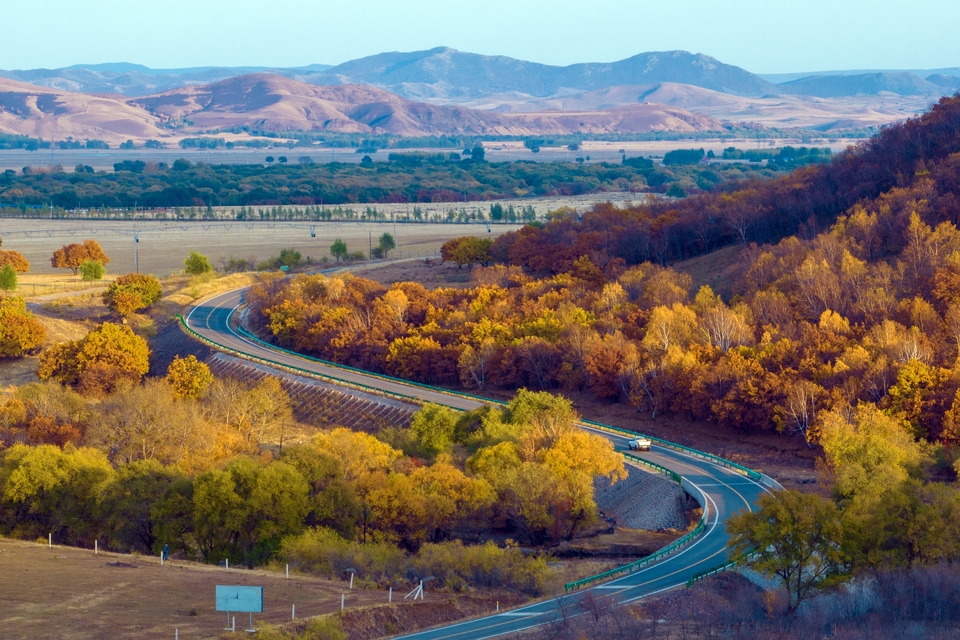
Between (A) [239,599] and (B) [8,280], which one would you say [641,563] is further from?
(B) [8,280]

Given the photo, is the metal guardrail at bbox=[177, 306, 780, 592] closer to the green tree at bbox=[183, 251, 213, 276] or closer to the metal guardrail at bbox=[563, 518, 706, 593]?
the metal guardrail at bbox=[563, 518, 706, 593]

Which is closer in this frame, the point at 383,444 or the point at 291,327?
the point at 383,444

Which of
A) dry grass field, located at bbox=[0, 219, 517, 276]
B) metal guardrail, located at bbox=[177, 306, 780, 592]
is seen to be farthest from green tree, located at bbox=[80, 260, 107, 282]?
metal guardrail, located at bbox=[177, 306, 780, 592]

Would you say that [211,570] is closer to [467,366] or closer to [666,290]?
[467,366]

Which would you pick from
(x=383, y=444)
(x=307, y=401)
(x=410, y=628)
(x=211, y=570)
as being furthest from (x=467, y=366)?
(x=410, y=628)

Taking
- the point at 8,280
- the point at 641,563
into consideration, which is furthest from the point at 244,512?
the point at 8,280

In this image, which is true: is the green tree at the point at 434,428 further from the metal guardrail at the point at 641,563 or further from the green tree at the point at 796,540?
the green tree at the point at 796,540
